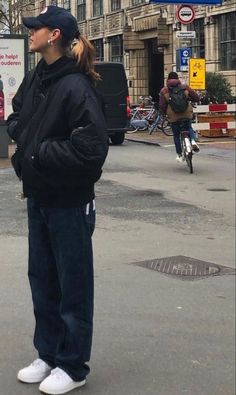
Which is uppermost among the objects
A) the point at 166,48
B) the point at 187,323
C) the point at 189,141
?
the point at 166,48

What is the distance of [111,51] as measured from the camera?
1722 inches

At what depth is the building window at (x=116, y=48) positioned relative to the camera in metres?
42.5

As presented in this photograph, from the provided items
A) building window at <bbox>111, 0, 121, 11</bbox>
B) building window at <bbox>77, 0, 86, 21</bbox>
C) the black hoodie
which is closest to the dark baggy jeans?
the black hoodie

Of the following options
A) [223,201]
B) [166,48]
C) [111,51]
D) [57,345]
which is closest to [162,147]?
[223,201]

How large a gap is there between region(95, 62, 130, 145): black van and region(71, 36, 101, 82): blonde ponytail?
15416mm

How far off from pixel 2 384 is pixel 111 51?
4178cm

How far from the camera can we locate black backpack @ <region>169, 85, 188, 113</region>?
486 inches

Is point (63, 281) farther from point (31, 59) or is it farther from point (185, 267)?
point (31, 59)

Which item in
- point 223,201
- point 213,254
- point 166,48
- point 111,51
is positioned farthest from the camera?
point 111,51

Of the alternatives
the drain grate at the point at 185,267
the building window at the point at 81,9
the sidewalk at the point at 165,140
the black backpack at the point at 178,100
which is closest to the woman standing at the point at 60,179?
the drain grate at the point at 185,267

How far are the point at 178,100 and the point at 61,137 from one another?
9501mm

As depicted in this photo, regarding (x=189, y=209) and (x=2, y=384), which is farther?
(x=189, y=209)

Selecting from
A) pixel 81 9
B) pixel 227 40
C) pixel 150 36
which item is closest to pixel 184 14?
pixel 227 40

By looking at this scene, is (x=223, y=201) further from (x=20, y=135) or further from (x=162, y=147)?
(x=162, y=147)
